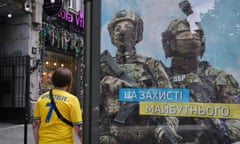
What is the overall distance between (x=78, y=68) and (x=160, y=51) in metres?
15.0

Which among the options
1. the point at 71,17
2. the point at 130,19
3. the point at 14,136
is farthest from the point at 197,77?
the point at 71,17

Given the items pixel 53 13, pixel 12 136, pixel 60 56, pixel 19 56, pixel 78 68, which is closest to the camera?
pixel 12 136

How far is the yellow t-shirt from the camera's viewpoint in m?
3.14

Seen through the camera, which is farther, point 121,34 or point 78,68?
point 78,68

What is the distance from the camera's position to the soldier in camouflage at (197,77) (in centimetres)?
233

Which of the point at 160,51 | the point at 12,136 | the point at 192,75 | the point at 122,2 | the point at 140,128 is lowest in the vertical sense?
the point at 12,136

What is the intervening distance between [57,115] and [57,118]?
0.10 feet

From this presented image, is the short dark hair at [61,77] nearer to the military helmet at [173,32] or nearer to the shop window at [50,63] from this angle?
the military helmet at [173,32]

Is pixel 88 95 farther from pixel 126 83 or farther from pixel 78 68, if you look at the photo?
pixel 78 68

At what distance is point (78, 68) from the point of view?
17.2 metres

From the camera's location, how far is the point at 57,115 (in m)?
3.17

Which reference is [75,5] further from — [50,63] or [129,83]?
[129,83]

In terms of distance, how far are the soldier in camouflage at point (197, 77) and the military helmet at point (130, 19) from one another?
0.19 meters

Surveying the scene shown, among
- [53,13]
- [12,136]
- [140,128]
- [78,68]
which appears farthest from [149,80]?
[78,68]
